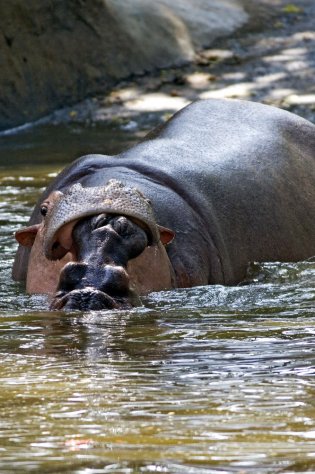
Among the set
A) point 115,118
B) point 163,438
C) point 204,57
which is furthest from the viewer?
point 204,57

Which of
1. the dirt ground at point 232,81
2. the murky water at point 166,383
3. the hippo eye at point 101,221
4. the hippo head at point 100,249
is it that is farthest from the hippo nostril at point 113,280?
the dirt ground at point 232,81

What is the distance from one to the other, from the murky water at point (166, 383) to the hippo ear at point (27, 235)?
225mm

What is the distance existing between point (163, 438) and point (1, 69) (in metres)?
10.9

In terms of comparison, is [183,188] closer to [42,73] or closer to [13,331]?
A: [13,331]

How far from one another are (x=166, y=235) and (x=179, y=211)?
38 centimetres

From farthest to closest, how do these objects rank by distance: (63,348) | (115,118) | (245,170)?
(115,118), (245,170), (63,348)

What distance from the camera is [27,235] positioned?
6.12m

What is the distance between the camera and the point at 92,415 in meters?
3.39

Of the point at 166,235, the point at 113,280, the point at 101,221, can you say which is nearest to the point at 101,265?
the point at 113,280

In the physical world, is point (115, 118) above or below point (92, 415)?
below

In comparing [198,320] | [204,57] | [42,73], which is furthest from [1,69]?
[198,320]

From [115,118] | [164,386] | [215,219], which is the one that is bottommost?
[115,118]

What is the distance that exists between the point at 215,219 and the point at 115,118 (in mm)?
7271

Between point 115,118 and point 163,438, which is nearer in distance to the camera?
point 163,438
